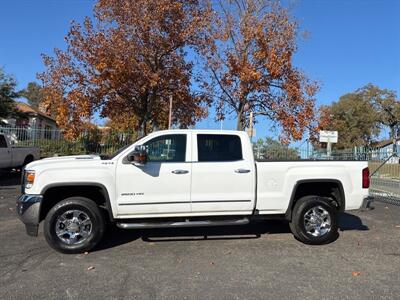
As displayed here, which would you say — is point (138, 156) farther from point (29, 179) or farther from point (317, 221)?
point (317, 221)

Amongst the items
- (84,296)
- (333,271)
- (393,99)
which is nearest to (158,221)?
(84,296)

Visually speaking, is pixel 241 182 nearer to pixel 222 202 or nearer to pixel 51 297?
pixel 222 202

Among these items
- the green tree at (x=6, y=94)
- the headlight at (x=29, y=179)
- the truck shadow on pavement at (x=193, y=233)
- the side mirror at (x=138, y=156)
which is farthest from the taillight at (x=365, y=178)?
the green tree at (x=6, y=94)

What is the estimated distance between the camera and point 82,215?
22.1 ft

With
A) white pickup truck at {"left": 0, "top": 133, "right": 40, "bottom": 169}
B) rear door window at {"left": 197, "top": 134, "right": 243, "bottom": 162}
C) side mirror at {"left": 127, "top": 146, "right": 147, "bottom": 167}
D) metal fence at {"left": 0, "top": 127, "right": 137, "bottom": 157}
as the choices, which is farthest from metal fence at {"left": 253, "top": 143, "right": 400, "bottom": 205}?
metal fence at {"left": 0, "top": 127, "right": 137, "bottom": 157}

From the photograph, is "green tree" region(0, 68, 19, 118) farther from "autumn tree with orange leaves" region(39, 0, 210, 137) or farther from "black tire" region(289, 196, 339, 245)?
"black tire" region(289, 196, 339, 245)

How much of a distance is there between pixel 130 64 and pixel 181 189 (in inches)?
488

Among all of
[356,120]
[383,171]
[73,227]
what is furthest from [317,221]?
[356,120]

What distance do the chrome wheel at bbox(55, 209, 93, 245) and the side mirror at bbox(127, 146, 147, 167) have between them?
1099 millimetres

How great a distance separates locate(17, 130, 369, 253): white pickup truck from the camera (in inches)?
261

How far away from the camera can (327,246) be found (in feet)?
23.8

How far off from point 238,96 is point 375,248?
46.3 ft

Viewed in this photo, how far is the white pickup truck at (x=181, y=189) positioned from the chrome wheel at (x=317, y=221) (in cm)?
2

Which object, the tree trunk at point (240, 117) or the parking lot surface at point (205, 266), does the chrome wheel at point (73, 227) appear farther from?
the tree trunk at point (240, 117)
